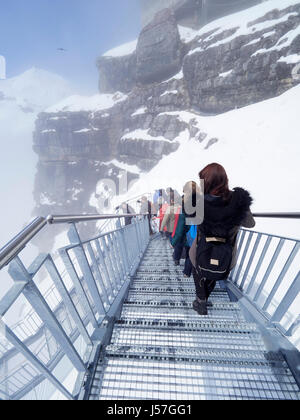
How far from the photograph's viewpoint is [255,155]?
59.6 feet

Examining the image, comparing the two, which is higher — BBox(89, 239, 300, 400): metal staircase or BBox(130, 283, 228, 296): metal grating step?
BBox(89, 239, 300, 400): metal staircase

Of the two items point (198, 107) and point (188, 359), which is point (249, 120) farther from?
point (188, 359)

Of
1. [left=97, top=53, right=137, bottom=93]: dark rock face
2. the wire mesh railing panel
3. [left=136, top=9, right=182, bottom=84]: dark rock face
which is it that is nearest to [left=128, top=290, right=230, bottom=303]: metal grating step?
the wire mesh railing panel

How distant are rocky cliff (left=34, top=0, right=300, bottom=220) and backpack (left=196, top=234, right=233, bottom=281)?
28.4m

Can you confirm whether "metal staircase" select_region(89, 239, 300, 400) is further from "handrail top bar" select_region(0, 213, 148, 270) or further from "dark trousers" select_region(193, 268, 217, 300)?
"handrail top bar" select_region(0, 213, 148, 270)

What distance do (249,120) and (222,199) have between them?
28530 mm

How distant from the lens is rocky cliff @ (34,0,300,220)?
85.4 ft

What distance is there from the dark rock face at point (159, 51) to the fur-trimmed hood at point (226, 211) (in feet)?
154

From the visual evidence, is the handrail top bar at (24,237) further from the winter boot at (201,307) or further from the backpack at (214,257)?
the winter boot at (201,307)

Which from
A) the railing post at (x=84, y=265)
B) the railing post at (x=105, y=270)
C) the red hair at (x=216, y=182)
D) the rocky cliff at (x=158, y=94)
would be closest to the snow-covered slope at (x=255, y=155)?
the rocky cliff at (x=158, y=94)

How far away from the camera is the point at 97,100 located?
54469 mm

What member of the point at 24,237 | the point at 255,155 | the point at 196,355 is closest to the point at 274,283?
the point at 196,355

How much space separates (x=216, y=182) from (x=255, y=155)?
65.1 ft
